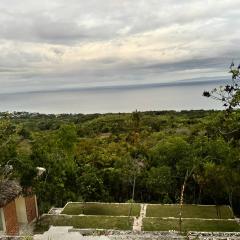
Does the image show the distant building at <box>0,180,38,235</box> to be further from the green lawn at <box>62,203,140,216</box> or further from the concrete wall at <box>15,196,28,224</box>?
the green lawn at <box>62,203,140,216</box>

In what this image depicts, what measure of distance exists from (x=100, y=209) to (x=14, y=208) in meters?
3.88

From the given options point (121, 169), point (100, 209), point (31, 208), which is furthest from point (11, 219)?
point (121, 169)

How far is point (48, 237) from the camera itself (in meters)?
4.13

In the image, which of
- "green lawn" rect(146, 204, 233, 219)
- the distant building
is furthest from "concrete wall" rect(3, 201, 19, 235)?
"green lawn" rect(146, 204, 233, 219)

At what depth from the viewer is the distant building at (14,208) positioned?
14.2 meters

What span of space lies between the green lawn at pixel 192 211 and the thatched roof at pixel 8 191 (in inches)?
206

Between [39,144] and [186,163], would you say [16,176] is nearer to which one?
[39,144]

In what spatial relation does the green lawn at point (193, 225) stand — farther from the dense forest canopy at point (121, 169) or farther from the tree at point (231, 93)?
the tree at point (231, 93)

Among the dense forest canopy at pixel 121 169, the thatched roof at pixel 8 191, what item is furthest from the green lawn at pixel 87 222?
the thatched roof at pixel 8 191

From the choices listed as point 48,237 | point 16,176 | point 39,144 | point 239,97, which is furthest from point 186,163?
point 48,237

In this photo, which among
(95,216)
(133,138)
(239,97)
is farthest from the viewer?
(133,138)

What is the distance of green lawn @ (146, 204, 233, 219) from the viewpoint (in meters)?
16.6

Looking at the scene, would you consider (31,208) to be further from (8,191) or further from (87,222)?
(87,222)

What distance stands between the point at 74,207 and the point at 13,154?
4321mm
